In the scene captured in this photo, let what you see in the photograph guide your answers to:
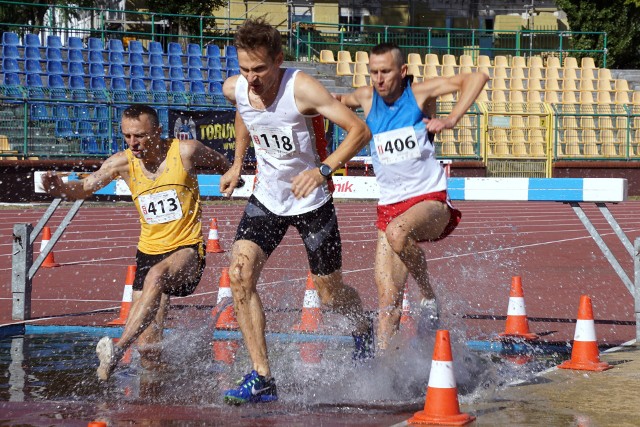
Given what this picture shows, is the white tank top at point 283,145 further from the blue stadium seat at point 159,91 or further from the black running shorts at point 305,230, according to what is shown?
the blue stadium seat at point 159,91

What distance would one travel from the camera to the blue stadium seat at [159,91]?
2624 centimetres

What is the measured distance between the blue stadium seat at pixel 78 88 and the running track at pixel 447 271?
165 inches

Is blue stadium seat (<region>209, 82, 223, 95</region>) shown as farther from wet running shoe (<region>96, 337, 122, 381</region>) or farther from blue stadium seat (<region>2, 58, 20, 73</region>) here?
wet running shoe (<region>96, 337, 122, 381</region>)

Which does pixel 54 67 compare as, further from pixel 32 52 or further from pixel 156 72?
pixel 156 72

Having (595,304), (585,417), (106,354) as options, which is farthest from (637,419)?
(595,304)

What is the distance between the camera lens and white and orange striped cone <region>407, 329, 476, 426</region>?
17.6 ft

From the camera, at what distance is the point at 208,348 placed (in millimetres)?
7914

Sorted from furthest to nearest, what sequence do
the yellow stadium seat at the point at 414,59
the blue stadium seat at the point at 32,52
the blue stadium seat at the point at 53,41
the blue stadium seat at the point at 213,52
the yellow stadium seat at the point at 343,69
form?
1. the yellow stadium seat at the point at 414,59
2. the yellow stadium seat at the point at 343,69
3. the blue stadium seat at the point at 213,52
4. the blue stadium seat at the point at 53,41
5. the blue stadium seat at the point at 32,52

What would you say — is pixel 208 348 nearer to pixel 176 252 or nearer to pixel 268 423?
pixel 176 252

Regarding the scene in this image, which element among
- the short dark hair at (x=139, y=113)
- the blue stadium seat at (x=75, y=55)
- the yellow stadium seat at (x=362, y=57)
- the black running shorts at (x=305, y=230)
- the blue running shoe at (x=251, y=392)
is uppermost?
the yellow stadium seat at (x=362, y=57)

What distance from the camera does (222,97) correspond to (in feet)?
92.7

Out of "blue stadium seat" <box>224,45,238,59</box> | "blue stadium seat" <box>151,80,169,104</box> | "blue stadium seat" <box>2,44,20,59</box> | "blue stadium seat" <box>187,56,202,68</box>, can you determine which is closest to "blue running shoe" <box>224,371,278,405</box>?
"blue stadium seat" <box>151,80,169,104</box>

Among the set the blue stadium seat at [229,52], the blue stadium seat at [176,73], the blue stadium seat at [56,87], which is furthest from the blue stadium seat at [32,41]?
the blue stadium seat at [229,52]

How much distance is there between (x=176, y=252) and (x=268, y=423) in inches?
71.1
